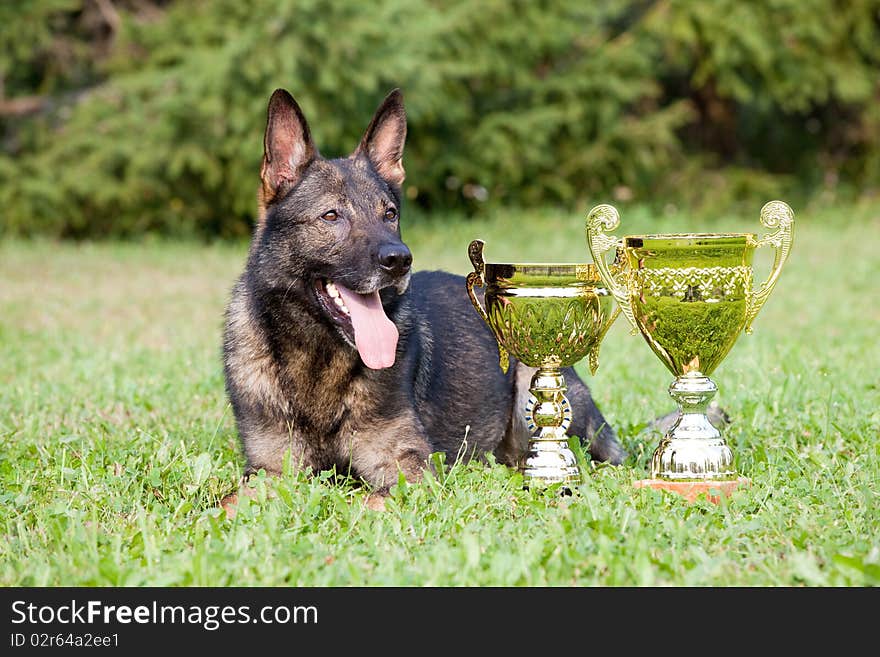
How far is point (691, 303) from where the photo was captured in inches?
159

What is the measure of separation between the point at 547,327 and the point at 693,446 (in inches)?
28.5

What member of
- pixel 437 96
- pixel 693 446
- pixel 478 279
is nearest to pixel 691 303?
pixel 693 446

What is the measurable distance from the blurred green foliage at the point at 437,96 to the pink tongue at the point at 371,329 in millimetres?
9942

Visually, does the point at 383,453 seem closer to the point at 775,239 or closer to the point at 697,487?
the point at 697,487

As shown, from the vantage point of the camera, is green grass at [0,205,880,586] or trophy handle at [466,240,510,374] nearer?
green grass at [0,205,880,586]

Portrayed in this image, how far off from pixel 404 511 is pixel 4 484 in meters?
1.67

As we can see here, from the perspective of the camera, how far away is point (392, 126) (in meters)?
4.46

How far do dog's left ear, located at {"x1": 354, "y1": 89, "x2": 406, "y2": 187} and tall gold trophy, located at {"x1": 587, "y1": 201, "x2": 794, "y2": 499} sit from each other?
900 millimetres

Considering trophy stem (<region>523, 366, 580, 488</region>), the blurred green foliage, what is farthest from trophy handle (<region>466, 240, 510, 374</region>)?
the blurred green foliage

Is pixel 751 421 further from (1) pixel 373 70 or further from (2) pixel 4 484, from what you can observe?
(1) pixel 373 70

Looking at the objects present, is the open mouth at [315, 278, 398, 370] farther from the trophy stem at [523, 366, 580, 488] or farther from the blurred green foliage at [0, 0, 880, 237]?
the blurred green foliage at [0, 0, 880, 237]

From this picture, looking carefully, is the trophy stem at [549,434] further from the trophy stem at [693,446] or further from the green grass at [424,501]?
the trophy stem at [693,446]

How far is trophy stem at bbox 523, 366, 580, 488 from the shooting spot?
4055mm
